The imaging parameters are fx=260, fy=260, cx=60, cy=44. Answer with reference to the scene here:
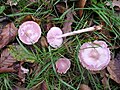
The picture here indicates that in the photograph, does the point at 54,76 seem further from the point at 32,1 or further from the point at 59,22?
the point at 32,1

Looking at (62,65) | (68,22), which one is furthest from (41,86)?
(68,22)

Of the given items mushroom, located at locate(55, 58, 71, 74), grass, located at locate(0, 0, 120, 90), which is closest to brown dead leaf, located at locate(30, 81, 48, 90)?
grass, located at locate(0, 0, 120, 90)

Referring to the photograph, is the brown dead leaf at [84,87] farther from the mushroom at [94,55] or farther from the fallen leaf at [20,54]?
the fallen leaf at [20,54]

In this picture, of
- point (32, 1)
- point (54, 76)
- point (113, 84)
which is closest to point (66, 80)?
point (54, 76)

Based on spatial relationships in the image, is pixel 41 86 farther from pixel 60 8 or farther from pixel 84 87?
pixel 60 8

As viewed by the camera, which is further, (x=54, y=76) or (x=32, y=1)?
(x=32, y=1)

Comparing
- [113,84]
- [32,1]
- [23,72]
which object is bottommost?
[113,84]

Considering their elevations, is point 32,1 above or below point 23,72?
above
